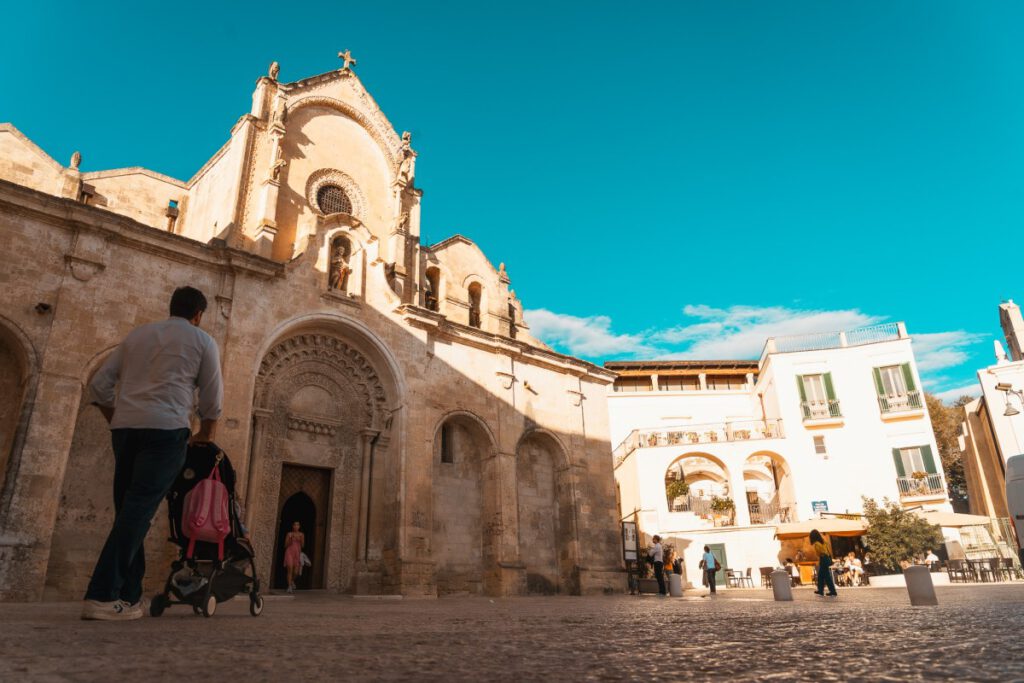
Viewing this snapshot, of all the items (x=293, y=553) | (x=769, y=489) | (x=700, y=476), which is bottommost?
(x=293, y=553)

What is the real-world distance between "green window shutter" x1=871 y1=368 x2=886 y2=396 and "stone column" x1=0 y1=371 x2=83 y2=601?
30002 millimetres

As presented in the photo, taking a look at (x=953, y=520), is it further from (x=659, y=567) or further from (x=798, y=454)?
(x=659, y=567)

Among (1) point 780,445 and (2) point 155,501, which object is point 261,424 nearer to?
(2) point 155,501

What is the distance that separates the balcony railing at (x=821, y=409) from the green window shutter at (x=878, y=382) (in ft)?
6.21

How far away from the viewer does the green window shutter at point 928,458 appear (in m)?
27.2

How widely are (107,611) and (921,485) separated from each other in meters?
30.4

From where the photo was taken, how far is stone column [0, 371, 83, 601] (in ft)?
33.4

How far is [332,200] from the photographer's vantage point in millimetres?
18766

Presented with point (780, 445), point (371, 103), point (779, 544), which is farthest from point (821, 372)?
point (371, 103)

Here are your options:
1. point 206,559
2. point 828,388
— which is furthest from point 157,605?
point 828,388

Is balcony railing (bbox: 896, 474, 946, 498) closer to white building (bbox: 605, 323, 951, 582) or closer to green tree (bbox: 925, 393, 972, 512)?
white building (bbox: 605, 323, 951, 582)

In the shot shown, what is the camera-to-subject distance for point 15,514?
10.4 meters

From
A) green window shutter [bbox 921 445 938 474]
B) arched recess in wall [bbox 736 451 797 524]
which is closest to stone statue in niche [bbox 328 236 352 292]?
arched recess in wall [bbox 736 451 797 524]

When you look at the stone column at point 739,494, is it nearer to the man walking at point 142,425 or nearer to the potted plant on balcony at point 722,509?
the potted plant on balcony at point 722,509
